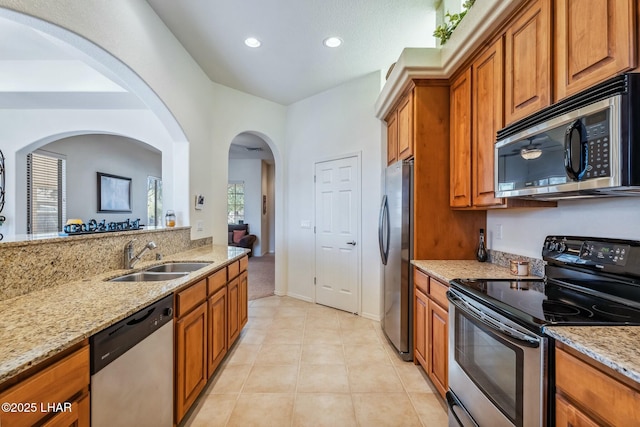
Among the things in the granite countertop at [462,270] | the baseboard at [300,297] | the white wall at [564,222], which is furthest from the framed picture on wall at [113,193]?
the white wall at [564,222]

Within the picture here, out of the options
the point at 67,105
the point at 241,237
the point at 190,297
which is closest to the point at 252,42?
the point at 67,105

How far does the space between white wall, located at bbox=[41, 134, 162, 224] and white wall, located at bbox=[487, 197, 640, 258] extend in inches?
242

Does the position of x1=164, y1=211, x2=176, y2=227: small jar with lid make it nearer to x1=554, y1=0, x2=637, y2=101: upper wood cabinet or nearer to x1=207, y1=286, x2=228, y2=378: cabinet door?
x1=207, y1=286, x2=228, y2=378: cabinet door

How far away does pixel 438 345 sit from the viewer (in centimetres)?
193

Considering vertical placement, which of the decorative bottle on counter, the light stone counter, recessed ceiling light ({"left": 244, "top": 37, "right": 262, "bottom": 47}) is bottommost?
the light stone counter

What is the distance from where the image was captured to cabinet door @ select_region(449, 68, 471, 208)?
6.93 feet

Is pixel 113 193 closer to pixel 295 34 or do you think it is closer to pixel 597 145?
pixel 295 34

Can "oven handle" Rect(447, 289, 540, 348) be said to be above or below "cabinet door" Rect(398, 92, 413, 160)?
below

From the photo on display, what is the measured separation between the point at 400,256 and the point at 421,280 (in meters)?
0.33

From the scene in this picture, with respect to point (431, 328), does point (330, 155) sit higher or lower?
higher

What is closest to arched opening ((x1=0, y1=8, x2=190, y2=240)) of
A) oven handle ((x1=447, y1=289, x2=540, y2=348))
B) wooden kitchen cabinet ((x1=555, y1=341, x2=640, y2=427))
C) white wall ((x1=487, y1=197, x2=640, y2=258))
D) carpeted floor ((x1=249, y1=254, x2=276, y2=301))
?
carpeted floor ((x1=249, y1=254, x2=276, y2=301))

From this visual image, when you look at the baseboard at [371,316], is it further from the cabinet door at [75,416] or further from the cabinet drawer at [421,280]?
the cabinet door at [75,416]

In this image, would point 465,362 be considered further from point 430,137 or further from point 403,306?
point 430,137

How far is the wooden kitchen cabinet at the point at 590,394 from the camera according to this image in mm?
733
